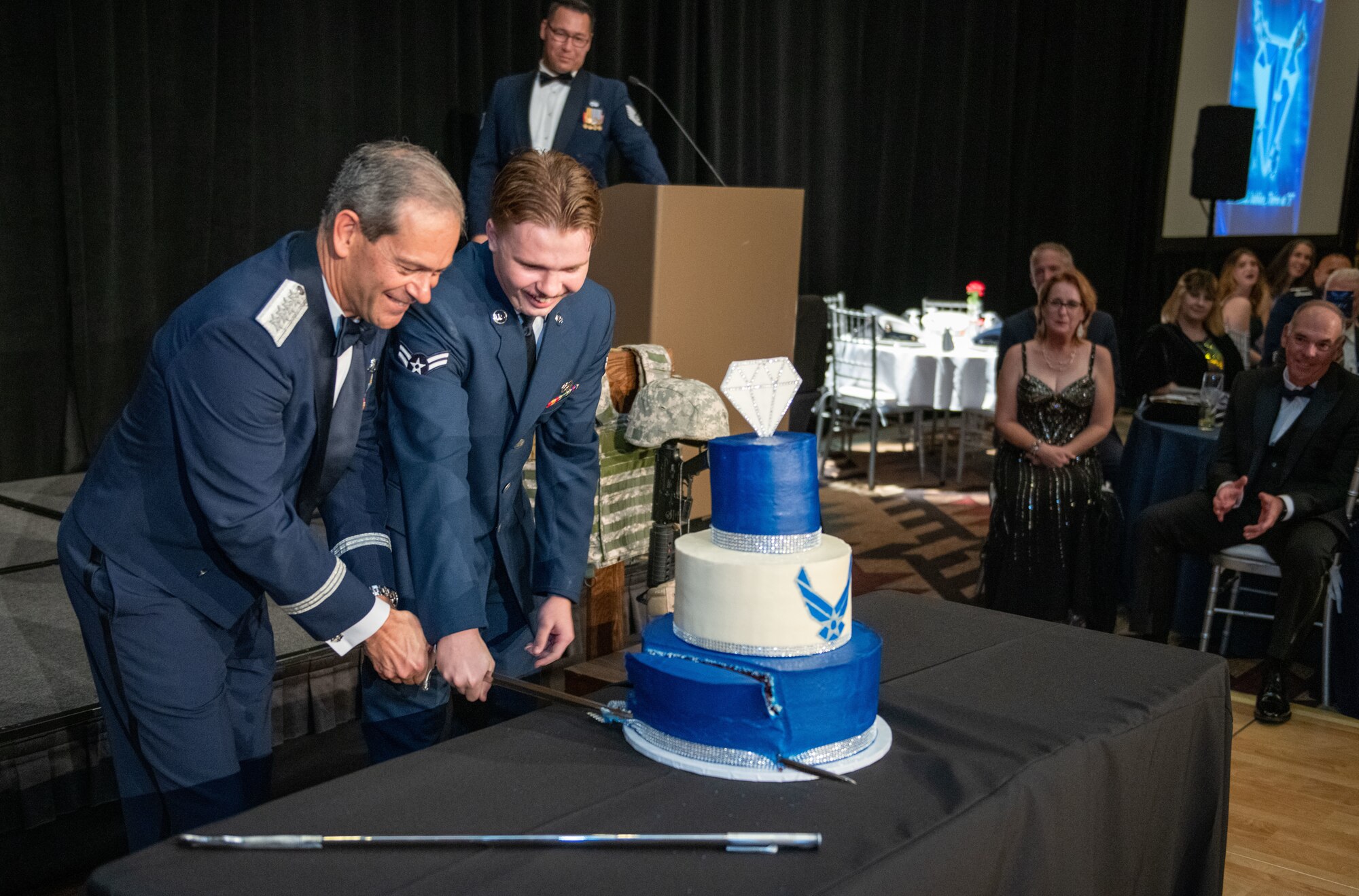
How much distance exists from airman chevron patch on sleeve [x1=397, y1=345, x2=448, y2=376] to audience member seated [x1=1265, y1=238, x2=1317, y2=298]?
5.77 metres

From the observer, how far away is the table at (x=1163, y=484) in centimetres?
399

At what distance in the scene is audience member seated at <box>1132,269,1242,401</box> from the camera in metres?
4.69

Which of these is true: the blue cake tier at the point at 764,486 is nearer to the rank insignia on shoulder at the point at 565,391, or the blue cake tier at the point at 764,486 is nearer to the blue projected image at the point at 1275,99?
the rank insignia on shoulder at the point at 565,391

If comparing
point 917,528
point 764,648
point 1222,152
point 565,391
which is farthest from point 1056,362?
point 1222,152

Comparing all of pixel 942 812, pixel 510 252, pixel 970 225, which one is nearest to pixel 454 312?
pixel 510 252

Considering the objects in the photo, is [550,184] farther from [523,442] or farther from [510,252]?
[523,442]

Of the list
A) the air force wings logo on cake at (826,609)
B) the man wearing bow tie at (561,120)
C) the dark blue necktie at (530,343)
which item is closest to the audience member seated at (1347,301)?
the man wearing bow tie at (561,120)

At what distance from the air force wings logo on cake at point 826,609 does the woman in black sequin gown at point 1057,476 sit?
278 centimetres

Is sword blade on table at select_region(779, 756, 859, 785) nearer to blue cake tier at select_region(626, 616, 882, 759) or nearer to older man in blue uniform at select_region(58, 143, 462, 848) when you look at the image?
blue cake tier at select_region(626, 616, 882, 759)

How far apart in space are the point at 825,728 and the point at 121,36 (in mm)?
3816

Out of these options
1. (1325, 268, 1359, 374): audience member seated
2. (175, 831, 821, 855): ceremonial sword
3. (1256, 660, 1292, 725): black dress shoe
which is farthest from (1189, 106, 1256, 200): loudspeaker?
(175, 831, 821, 855): ceremonial sword

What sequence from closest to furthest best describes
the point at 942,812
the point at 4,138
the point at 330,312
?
the point at 942,812, the point at 330,312, the point at 4,138

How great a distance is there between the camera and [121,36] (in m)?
4.06

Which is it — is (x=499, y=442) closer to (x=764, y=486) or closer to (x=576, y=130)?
(x=764, y=486)
